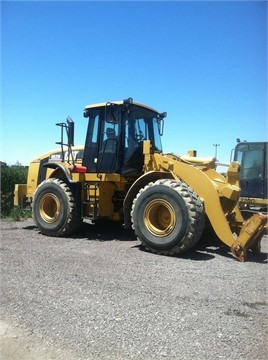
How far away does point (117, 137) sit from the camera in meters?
8.17

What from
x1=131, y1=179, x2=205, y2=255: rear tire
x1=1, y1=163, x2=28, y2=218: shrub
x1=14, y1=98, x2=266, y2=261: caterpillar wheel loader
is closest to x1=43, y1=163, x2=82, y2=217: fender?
x1=14, y1=98, x2=266, y2=261: caterpillar wheel loader

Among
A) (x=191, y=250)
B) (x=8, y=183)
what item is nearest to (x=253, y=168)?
(x=191, y=250)

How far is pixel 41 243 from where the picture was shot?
7719 mm

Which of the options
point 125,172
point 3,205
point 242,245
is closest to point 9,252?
point 125,172

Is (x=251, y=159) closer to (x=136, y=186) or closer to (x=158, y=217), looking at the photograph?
(x=136, y=186)

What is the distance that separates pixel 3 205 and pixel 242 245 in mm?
9517

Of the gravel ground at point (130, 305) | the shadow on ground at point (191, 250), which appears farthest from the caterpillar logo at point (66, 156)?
the gravel ground at point (130, 305)

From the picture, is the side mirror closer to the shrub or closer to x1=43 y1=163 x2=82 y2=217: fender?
x1=43 y1=163 x2=82 y2=217: fender

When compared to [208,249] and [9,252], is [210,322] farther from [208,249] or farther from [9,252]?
[9,252]

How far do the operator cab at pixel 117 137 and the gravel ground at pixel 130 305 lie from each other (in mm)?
2041

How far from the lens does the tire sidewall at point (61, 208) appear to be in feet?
27.6

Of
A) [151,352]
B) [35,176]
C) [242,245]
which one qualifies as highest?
[35,176]

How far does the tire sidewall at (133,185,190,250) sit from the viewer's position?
6.52 meters

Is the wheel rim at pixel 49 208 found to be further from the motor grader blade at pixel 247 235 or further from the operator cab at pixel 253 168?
the operator cab at pixel 253 168
